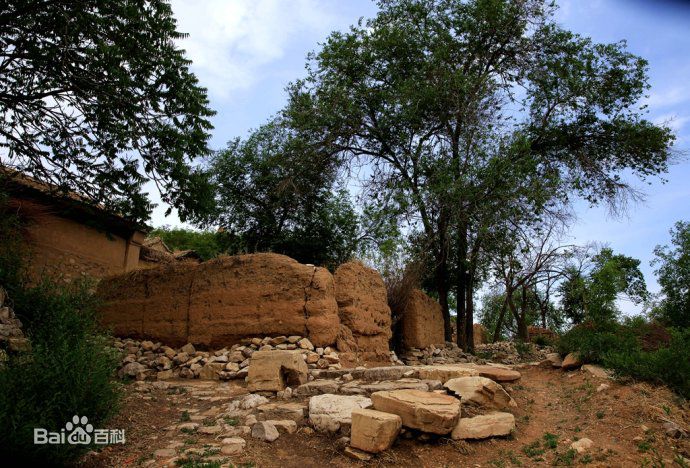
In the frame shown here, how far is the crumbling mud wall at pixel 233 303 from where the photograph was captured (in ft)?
26.5

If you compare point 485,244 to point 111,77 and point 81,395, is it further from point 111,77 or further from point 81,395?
point 81,395

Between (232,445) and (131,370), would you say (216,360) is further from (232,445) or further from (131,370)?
(232,445)

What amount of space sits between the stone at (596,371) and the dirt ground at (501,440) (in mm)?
459

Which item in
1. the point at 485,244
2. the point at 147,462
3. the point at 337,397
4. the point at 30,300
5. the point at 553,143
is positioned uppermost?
the point at 553,143

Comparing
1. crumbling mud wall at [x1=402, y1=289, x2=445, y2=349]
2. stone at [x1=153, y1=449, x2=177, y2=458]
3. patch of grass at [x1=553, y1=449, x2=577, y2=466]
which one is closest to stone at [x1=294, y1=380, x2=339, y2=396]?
stone at [x1=153, y1=449, x2=177, y2=458]

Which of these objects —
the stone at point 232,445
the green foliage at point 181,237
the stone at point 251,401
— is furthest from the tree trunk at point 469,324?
the green foliage at point 181,237

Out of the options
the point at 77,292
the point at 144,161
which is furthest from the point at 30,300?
the point at 144,161

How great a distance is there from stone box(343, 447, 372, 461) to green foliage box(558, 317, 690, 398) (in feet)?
13.2

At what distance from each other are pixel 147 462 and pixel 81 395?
32.9 inches

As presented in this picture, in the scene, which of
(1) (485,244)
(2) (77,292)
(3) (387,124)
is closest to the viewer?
(2) (77,292)

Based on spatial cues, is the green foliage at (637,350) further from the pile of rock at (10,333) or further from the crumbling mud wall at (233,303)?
the pile of rock at (10,333)

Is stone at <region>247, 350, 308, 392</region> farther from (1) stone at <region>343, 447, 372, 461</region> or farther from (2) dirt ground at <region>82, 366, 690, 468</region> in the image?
(1) stone at <region>343, 447, 372, 461</region>

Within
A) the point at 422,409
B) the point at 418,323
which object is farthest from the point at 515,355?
the point at 422,409

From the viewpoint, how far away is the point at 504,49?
14539mm
